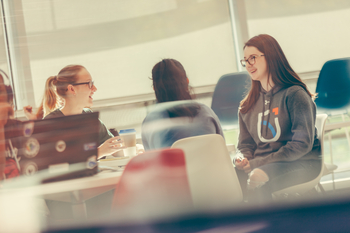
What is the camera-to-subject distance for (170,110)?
2.87 feet

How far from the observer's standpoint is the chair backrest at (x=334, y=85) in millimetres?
965

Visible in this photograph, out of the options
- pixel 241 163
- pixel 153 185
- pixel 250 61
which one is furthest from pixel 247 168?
pixel 153 185

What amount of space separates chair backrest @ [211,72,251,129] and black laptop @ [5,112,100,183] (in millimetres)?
440

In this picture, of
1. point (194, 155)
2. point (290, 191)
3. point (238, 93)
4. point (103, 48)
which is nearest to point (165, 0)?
point (103, 48)

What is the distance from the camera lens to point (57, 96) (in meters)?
0.73

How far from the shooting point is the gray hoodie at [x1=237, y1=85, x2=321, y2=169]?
3.42 ft

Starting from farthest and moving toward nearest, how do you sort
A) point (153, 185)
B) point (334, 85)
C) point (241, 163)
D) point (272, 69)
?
1. point (272, 69)
2. point (241, 163)
3. point (334, 85)
4. point (153, 185)

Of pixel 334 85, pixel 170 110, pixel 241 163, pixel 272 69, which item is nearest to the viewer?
pixel 170 110

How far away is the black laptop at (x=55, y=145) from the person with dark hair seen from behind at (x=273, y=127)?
54cm

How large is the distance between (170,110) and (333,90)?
641 mm

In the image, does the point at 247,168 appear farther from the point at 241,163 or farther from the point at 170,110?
the point at 170,110

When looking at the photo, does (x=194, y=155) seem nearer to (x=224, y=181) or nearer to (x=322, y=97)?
(x=224, y=181)

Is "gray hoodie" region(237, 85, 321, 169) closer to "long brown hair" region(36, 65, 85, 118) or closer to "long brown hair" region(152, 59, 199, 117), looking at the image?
"long brown hair" region(152, 59, 199, 117)

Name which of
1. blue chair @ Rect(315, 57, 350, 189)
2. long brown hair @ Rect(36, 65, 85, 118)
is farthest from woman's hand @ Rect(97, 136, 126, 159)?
blue chair @ Rect(315, 57, 350, 189)
